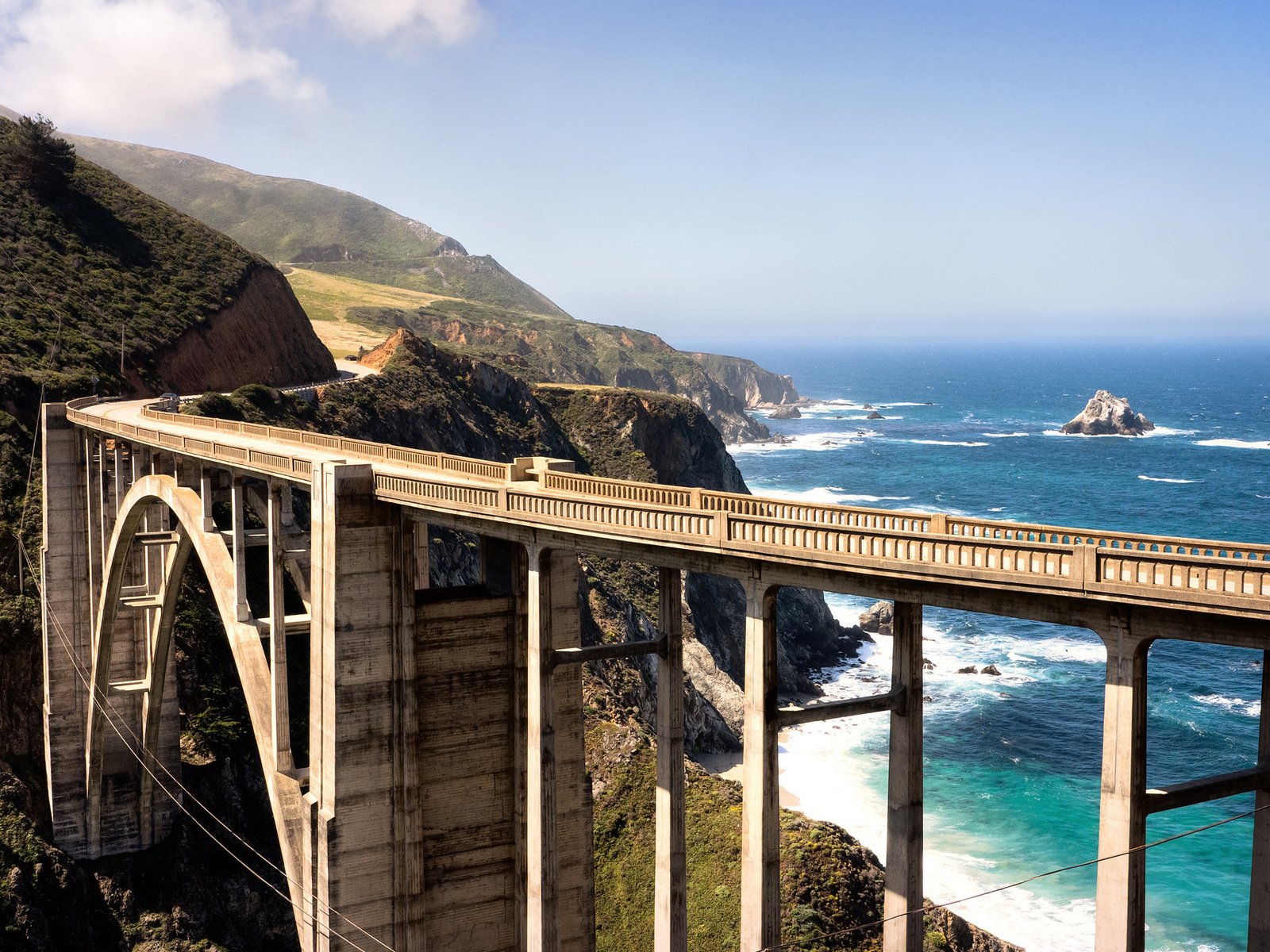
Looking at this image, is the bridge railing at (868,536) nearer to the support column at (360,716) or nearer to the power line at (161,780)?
the support column at (360,716)

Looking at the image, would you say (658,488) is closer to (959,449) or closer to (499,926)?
(499,926)

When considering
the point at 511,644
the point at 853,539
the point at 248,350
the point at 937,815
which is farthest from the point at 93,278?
the point at 853,539

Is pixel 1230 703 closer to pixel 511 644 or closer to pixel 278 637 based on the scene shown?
pixel 511 644

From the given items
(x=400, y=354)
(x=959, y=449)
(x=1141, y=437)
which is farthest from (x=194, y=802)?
(x=1141, y=437)

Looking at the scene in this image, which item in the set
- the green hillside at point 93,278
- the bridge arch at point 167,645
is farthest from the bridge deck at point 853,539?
the green hillside at point 93,278

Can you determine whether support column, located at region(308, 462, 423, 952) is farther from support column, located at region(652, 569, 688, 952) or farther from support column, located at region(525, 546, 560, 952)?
support column, located at region(652, 569, 688, 952)

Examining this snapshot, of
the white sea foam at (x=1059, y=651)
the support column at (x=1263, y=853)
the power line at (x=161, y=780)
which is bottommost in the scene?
the white sea foam at (x=1059, y=651)
